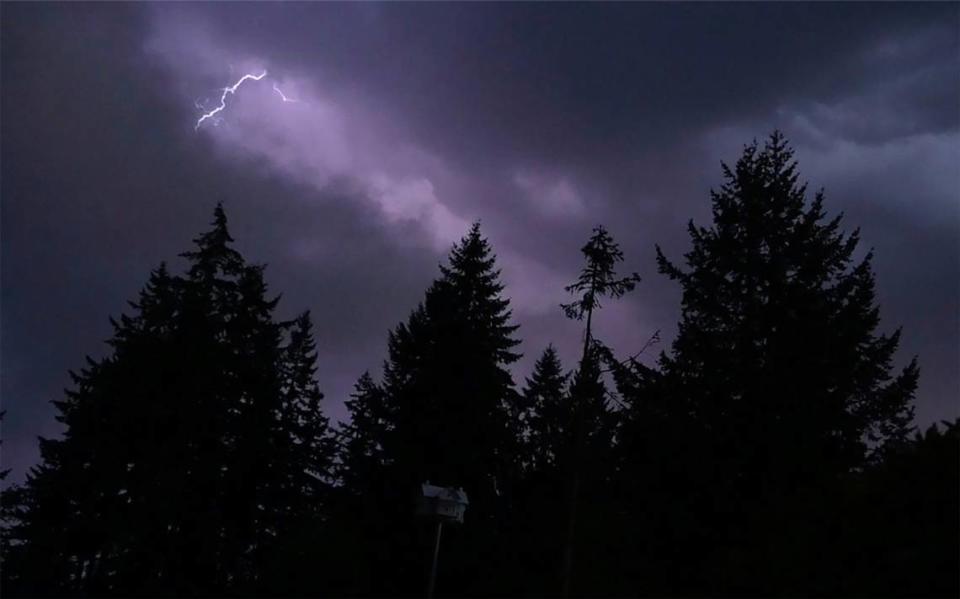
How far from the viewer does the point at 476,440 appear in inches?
1256

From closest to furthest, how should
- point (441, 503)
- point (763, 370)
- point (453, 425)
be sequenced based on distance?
1. point (441, 503)
2. point (763, 370)
3. point (453, 425)

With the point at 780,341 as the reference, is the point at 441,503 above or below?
below

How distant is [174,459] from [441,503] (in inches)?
642

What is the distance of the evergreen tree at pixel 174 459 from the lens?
32.8 meters

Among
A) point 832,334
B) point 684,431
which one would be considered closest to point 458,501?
point 684,431

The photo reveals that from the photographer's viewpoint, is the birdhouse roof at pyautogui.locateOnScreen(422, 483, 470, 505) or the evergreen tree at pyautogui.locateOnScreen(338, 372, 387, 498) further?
the evergreen tree at pyautogui.locateOnScreen(338, 372, 387, 498)

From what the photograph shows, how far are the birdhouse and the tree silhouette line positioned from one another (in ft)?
10.9

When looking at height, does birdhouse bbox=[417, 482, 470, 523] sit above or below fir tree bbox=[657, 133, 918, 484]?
below

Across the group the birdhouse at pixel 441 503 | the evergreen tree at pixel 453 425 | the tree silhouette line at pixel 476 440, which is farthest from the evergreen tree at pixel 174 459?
the birdhouse at pixel 441 503

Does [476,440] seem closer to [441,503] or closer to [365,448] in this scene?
[365,448]

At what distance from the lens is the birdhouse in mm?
20953

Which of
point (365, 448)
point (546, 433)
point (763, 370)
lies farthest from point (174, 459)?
point (763, 370)

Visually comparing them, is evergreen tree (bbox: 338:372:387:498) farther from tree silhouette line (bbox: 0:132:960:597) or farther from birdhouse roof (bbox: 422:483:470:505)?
birdhouse roof (bbox: 422:483:470:505)

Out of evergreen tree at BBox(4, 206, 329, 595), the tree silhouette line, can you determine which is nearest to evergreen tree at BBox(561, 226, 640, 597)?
the tree silhouette line
